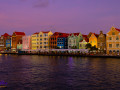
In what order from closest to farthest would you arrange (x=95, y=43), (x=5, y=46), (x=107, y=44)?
(x=107, y=44)
(x=95, y=43)
(x=5, y=46)

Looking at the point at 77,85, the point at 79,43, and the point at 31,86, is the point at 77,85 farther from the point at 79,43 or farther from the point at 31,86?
Result: the point at 79,43

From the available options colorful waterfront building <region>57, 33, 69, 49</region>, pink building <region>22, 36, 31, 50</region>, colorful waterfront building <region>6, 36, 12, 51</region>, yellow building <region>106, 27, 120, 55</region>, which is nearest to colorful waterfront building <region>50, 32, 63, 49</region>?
colorful waterfront building <region>57, 33, 69, 49</region>

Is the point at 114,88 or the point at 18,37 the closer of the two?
the point at 114,88

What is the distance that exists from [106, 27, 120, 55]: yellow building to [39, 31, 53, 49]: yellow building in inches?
2134

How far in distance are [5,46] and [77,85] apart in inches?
6546

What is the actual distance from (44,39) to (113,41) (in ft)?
199

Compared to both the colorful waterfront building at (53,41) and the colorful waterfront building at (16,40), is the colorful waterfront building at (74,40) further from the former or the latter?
the colorful waterfront building at (16,40)

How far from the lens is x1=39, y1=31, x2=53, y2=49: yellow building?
480 feet

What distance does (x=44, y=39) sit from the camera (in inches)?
5832

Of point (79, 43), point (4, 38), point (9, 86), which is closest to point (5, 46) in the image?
point (4, 38)

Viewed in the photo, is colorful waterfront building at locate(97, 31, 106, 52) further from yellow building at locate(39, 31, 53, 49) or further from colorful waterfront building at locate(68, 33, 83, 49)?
yellow building at locate(39, 31, 53, 49)

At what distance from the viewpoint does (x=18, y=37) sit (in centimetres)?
17475

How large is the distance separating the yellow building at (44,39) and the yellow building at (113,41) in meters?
54.2

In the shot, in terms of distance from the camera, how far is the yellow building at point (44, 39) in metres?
146
